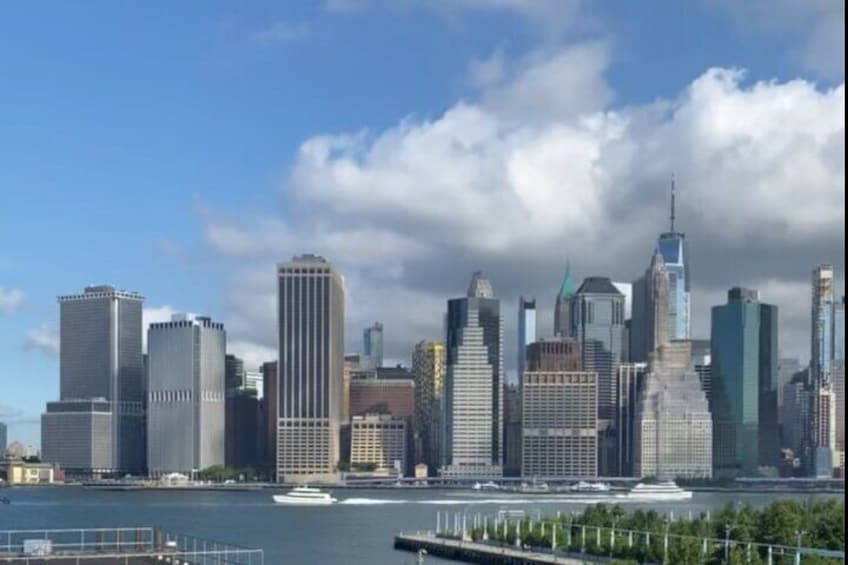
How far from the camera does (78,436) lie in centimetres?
19238

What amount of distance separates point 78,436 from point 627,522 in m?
144

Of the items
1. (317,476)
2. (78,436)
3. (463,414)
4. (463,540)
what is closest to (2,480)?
(78,436)

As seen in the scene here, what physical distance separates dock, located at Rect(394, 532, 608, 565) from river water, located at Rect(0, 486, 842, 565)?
1.17m

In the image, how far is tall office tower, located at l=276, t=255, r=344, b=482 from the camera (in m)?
183

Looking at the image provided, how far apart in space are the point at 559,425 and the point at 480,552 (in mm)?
133255

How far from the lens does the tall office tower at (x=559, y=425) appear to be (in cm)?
19062

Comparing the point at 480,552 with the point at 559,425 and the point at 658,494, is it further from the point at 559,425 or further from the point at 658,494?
the point at 559,425

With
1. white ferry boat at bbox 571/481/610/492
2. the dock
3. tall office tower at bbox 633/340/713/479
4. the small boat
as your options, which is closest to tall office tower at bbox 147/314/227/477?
the small boat

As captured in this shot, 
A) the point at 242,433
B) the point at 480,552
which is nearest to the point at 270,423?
the point at 242,433

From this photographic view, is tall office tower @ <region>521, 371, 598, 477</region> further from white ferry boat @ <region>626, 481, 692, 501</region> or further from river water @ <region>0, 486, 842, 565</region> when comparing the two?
white ferry boat @ <region>626, 481, 692, 501</region>

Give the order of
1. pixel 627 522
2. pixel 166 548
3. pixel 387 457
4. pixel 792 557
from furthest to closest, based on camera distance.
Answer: pixel 387 457
pixel 627 522
pixel 792 557
pixel 166 548

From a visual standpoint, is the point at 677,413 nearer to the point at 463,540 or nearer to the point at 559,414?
the point at 559,414

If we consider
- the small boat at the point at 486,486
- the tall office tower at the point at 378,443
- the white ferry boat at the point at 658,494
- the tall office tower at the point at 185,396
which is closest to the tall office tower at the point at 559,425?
the small boat at the point at 486,486

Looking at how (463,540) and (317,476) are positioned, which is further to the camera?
(317,476)
